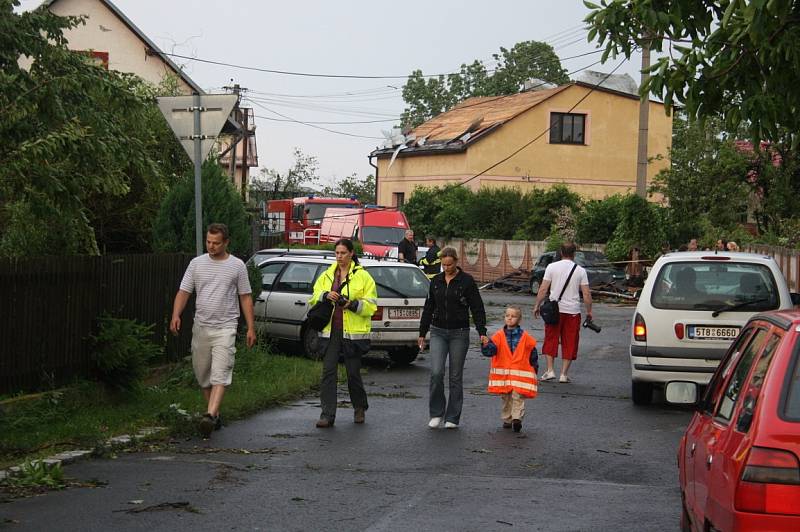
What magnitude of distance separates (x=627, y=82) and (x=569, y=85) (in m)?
4.21

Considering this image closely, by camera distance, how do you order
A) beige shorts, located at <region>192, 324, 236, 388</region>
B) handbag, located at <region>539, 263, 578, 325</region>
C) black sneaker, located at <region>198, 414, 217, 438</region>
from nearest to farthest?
black sneaker, located at <region>198, 414, 217, 438</region> → beige shorts, located at <region>192, 324, 236, 388</region> → handbag, located at <region>539, 263, 578, 325</region>

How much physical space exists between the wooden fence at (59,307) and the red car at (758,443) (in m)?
6.70

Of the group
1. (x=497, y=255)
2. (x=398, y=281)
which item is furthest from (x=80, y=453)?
(x=497, y=255)

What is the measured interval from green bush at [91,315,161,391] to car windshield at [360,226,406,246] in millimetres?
29916

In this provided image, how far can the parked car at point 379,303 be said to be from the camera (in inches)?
674

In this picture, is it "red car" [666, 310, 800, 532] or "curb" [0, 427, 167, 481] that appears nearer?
"red car" [666, 310, 800, 532]

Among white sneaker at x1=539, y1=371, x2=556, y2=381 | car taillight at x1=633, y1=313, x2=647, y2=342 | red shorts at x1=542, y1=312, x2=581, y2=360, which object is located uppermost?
car taillight at x1=633, y1=313, x2=647, y2=342

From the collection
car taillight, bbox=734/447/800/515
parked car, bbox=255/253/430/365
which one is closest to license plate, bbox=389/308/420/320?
parked car, bbox=255/253/430/365

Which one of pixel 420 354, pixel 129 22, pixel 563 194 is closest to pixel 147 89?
pixel 420 354

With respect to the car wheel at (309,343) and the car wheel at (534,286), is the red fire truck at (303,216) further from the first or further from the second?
the car wheel at (309,343)

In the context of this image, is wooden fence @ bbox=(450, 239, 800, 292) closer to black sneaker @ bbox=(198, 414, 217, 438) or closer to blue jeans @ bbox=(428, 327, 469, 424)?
blue jeans @ bbox=(428, 327, 469, 424)

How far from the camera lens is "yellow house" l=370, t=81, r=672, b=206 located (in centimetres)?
5497

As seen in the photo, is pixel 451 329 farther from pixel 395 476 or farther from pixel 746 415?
pixel 746 415

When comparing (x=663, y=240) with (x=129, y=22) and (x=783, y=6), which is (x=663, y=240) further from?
(x=783, y=6)
